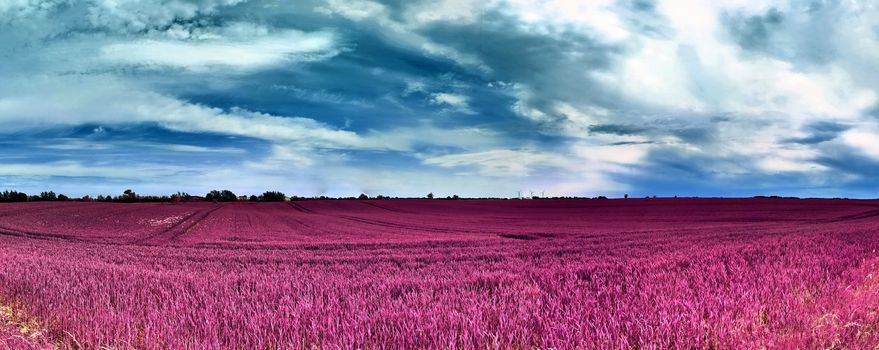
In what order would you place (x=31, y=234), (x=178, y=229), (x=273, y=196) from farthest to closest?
(x=273, y=196), (x=178, y=229), (x=31, y=234)

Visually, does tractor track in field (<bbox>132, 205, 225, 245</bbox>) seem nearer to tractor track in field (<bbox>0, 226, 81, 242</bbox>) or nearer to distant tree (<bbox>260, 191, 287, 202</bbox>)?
tractor track in field (<bbox>0, 226, 81, 242</bbox>)

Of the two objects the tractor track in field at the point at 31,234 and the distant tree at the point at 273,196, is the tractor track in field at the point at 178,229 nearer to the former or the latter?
the tractor track in field at the point at 31,234

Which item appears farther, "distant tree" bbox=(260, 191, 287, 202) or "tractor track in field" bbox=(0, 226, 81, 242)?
"distant tree" bbox=(260, 191, 287, 202)

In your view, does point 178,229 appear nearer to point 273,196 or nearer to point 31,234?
point 31,234

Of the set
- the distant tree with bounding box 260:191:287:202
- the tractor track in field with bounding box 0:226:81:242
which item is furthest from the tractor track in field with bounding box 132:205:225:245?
the distant tree with bounding box 260:191:287:202

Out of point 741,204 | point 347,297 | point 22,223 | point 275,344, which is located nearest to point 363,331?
point 275,344

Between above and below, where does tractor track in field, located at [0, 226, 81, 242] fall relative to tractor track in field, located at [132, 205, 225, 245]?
below

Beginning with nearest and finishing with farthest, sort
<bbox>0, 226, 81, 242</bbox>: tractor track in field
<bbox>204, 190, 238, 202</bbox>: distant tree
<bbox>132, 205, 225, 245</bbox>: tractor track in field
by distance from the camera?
<bbox>0, 226, 81, 242</bbox>: tractor track in field < <bbox>132, 205, 225, 245</bbox>: tractor track in field < <bbox>204, 190, 238, 202</bbox>: distant tree

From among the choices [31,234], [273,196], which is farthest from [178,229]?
[273,196]

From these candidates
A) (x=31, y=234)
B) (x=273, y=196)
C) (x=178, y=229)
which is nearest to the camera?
(x=31, y=234)

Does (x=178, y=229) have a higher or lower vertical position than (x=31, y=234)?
higher

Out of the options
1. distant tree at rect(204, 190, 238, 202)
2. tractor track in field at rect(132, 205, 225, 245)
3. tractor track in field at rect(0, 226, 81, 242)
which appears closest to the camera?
tractor track in field at rect(0, 226, 81, 242)

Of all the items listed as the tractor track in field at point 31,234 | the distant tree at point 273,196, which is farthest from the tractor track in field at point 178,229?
the distant tree at point 273,196

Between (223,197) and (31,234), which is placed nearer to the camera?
(31,234)
